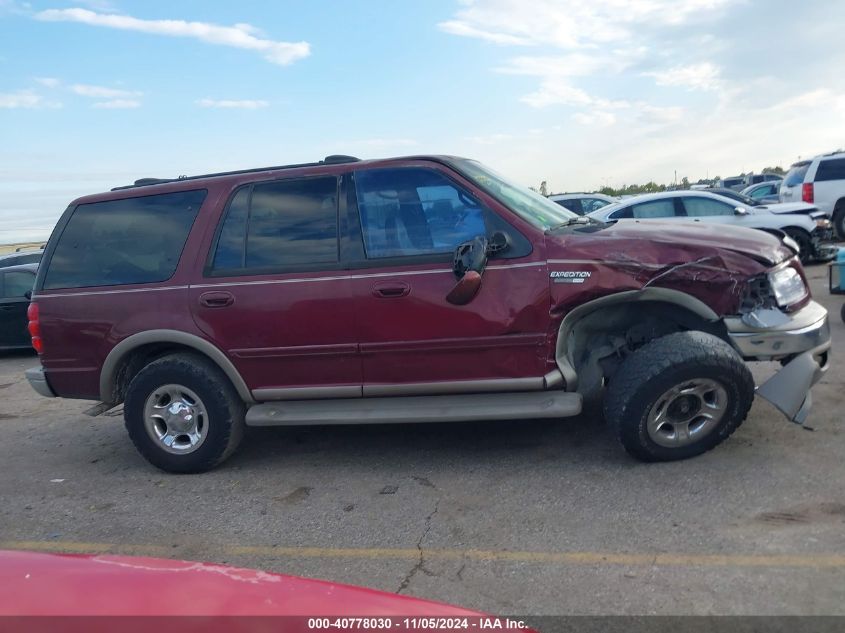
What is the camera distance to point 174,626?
63.7 inches

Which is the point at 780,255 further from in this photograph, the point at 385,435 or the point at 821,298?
the point at 821,298

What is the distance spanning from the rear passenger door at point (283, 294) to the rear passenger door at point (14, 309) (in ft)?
25.7

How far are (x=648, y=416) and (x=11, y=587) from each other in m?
3.49

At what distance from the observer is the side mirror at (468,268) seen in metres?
4.36

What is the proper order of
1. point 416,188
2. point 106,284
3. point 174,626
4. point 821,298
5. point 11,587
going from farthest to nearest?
point 821,298
point 106,284
point 416,188
point 11,587
point 174,626

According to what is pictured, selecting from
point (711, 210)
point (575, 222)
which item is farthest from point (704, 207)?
point (575, 222)

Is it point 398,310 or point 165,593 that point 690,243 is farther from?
point 165,593

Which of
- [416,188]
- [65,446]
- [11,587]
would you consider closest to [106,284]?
[65,446]

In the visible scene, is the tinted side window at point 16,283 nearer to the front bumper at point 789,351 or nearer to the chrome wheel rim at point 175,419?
the chrome wheel rim at point 175,419

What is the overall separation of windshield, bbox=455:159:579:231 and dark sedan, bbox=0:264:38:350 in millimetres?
8905

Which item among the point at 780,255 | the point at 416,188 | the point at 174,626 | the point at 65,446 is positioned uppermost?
the point at 416,188

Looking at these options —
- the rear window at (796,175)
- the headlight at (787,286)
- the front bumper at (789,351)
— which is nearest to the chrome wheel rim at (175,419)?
the front bumper at (789,351)

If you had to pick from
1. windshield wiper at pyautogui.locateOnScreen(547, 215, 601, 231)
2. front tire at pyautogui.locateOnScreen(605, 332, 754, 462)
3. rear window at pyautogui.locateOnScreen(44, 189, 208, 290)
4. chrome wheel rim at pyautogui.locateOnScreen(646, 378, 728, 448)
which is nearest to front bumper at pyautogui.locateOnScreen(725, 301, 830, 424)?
front tire at pyautogui.locateOnScreen(605, 332, 754, 462)

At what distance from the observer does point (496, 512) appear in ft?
13.3
